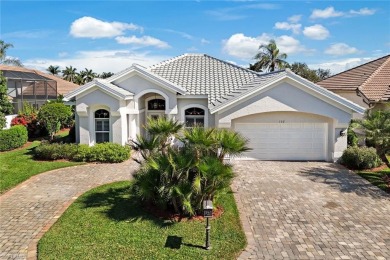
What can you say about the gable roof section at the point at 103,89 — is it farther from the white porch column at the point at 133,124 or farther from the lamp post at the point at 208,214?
the lamp post at the point at 208,214

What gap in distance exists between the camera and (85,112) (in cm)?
1981

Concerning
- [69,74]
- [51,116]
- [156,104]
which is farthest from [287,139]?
[69,74]

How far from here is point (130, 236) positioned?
9.12 meters

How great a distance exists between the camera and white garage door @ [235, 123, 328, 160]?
19.2 metres

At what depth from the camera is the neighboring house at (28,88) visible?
32675 mm

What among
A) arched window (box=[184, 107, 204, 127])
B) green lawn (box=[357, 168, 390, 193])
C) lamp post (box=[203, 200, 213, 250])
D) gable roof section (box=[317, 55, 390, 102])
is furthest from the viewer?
gable roof section (box=[317, 55, 390, 102])

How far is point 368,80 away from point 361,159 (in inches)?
402

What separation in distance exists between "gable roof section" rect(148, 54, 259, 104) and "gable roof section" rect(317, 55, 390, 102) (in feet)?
26.4

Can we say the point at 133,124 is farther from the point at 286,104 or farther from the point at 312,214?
the point at 312,214

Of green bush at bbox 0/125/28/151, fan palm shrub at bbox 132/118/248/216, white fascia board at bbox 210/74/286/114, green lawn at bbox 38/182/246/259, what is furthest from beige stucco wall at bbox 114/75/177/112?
green lawn at bbox 38/182/246/259

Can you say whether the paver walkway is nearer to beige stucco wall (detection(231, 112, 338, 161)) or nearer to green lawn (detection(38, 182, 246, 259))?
green lawn (detection(38, 182, 246, 259))

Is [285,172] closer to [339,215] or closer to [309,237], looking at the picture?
[339,215]

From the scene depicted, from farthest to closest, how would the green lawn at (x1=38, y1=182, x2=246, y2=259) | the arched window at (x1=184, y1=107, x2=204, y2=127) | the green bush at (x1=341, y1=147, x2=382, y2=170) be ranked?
the arched window at (x1=184, y1=107, x2=204, y2=127) → the green bush at (x1=341, y1=147, x2=382, y2=170) → the green lawn at (x1=38, y1=182, x2=246, y2=259)

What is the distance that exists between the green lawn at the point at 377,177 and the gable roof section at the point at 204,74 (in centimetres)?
927
